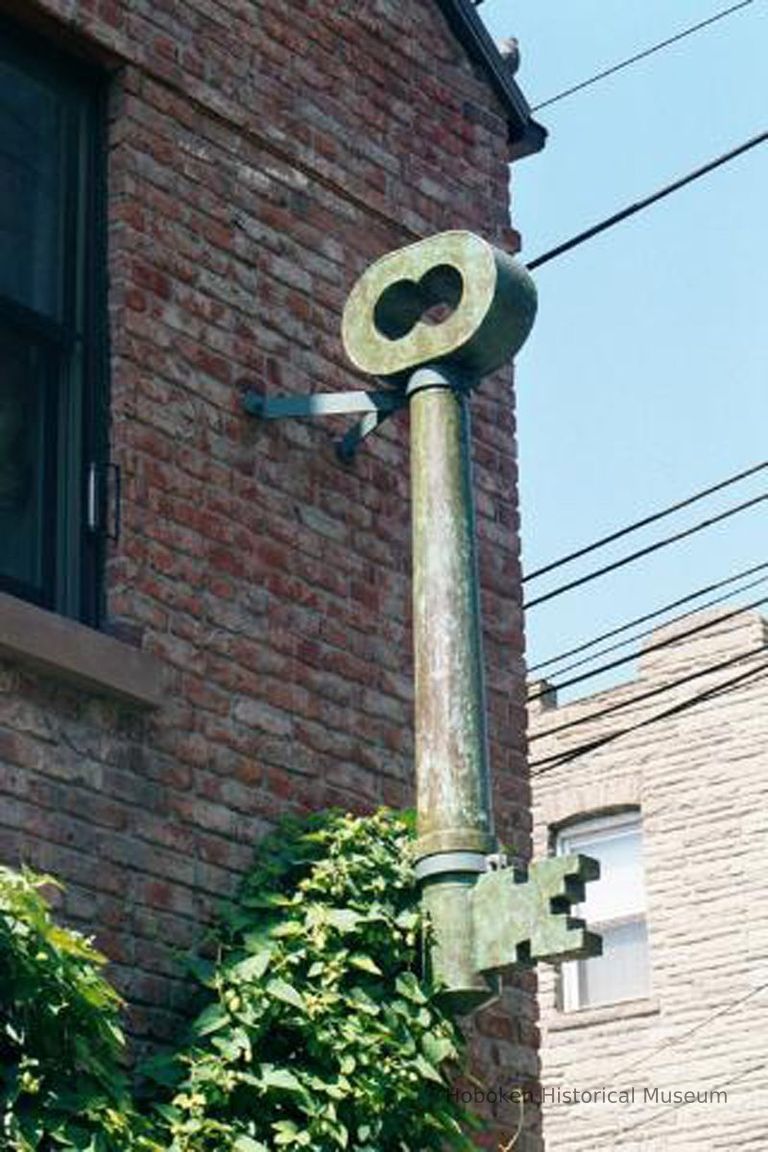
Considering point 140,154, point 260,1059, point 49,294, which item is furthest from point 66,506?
point 260,1059

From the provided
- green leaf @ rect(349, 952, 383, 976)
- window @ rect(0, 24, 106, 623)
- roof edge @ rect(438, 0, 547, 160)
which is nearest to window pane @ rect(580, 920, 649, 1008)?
roof edge @ rect(438, 0, 547, 160)

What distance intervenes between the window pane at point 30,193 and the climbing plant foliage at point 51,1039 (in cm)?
226

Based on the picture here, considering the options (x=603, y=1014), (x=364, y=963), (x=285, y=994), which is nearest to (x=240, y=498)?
(x=364, y=963)

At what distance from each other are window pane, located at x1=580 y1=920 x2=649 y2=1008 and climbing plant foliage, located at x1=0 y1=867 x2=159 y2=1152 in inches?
541

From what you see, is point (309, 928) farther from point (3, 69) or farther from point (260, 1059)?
point (3, 69)

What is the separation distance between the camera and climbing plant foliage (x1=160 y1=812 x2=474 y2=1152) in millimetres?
7016

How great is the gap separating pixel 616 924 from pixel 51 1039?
14049 millimetres

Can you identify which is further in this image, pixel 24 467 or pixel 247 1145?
pixel 24 467

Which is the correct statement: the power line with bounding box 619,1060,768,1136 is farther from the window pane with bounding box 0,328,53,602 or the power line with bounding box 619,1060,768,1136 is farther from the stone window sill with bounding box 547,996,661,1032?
the window pane with bounding box 0,328,53,602

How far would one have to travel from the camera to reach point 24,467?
313 inches

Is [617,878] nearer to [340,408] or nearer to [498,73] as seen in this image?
[498,73]

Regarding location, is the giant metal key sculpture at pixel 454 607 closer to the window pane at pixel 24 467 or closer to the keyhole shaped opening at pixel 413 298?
the keyhole shaped opening at pixel 413 298

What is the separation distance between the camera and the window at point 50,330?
7.87 metres

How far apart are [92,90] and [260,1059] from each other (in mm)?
3237
